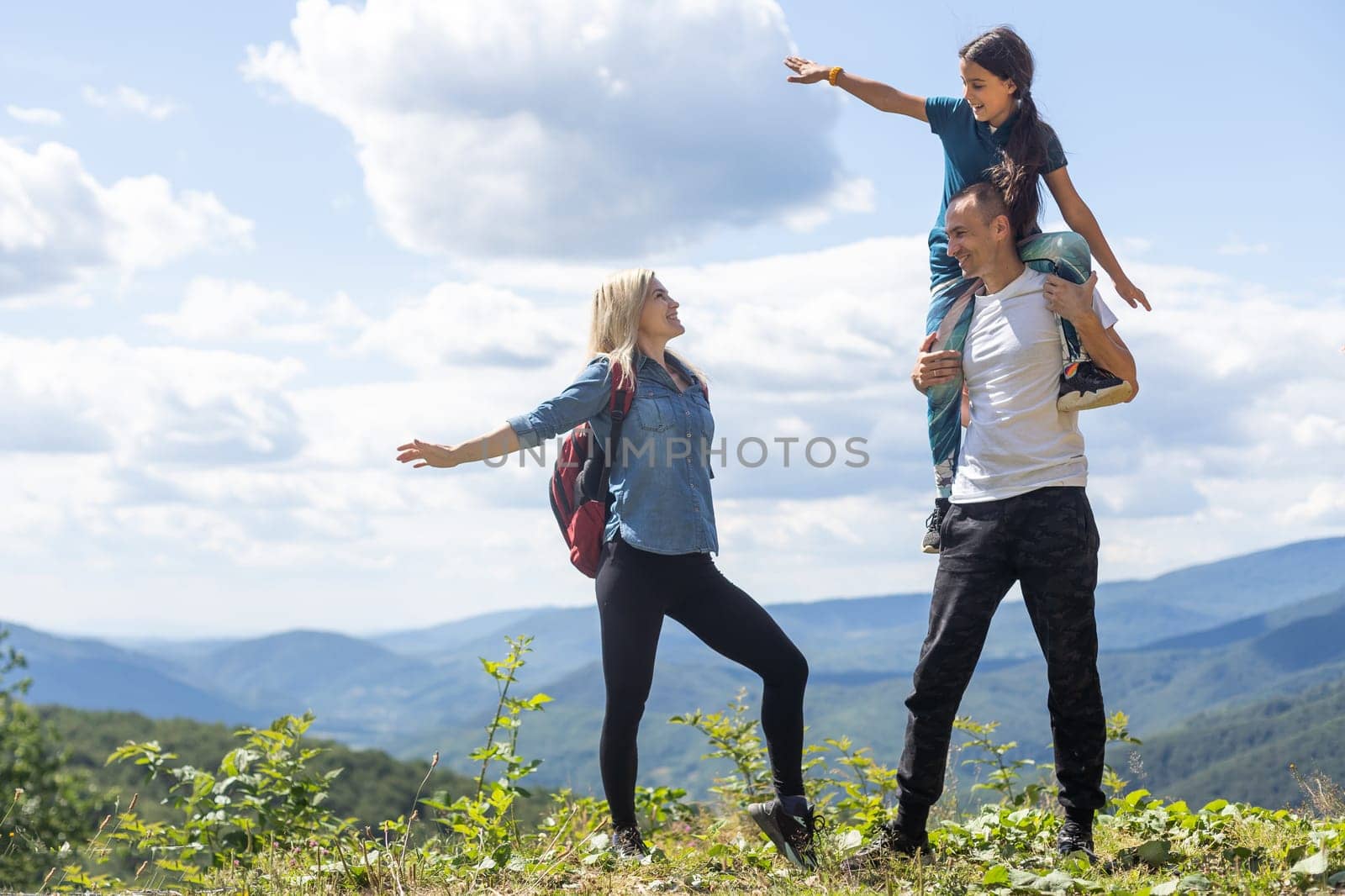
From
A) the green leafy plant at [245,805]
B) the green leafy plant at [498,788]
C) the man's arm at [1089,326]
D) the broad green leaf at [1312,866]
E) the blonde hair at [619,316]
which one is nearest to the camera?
the broad green leaf at [1312,866]

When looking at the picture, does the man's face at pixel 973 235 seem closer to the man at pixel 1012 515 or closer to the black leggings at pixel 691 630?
the man at pixel 1012 515

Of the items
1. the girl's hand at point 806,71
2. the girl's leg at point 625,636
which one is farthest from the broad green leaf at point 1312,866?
the girl's hand at point 806,71

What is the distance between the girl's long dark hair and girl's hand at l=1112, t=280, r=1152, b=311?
1.34ft

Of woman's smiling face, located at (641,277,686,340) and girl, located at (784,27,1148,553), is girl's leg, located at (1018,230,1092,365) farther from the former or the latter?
woman's smiling face, located at (641,277,686,340)

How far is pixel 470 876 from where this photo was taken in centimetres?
455

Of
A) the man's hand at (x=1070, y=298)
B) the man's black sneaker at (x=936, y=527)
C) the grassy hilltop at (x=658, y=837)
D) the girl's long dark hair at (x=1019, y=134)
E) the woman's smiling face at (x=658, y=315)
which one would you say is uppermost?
the girl's long dark hair at (x=1019, y=134)

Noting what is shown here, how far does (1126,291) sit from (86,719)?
15427 centimetres

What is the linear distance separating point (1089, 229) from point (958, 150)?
66 centimetres

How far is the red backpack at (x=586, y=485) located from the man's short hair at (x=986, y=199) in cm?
171

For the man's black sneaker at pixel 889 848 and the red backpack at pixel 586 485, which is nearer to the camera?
the man's black sneaker at pixel 889 848

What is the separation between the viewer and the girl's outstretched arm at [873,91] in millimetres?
4895

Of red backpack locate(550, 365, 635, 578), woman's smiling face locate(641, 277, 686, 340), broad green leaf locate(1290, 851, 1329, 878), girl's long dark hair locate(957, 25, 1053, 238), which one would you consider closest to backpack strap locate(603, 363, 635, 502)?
red backpack locate(550, 365, 635, 578)

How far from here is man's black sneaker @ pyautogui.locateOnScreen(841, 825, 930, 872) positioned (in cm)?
442

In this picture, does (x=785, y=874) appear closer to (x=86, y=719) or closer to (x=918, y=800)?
(x=918, y=800)
